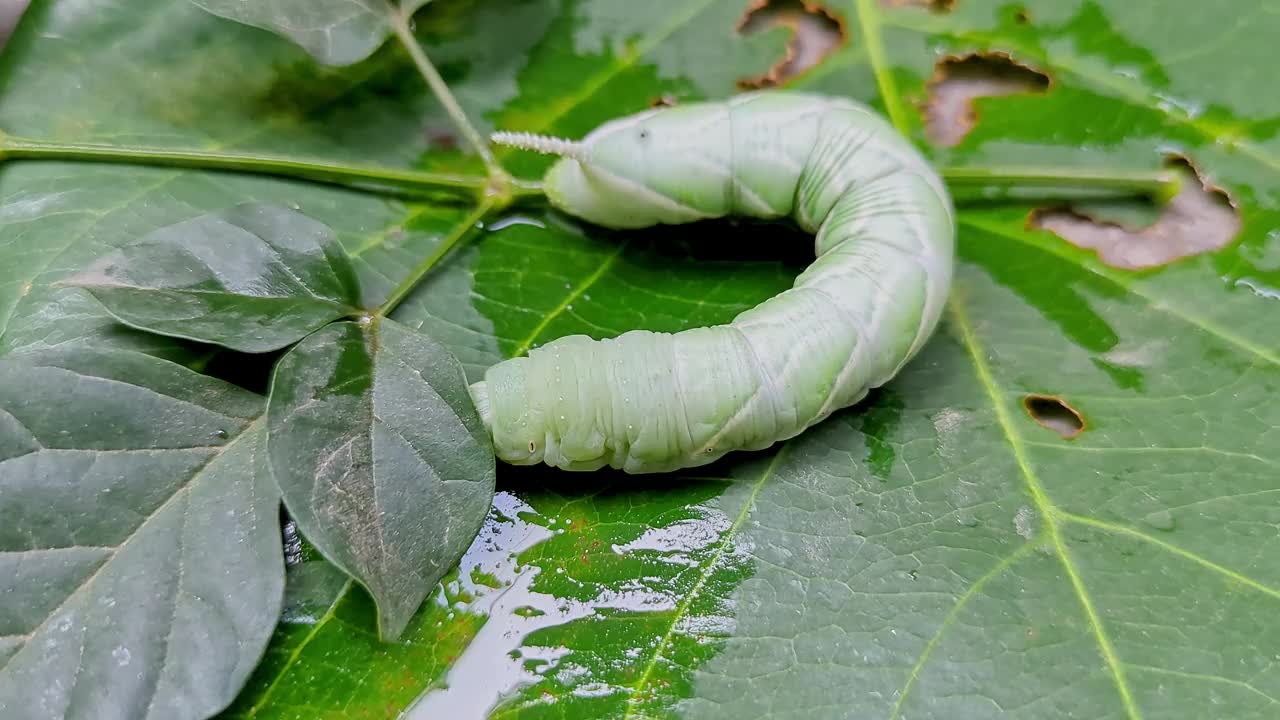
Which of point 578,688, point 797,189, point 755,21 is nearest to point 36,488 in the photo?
point 578,688

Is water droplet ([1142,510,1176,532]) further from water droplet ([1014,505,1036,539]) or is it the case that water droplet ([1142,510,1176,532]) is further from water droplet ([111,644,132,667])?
water droplet ([111,644,132,667])

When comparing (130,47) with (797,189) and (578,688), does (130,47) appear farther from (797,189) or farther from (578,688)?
(578,688)

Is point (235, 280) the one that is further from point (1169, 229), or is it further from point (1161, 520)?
point (1169, 229)

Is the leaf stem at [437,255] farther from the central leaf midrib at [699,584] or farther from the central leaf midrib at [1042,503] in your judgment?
the central leaf midrib at [1042,503]

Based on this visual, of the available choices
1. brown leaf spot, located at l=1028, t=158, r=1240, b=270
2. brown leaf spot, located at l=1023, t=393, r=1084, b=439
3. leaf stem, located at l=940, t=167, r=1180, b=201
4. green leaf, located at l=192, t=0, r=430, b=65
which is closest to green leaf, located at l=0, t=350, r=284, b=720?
green leaf, located at l=192, t=0, r=430, b=65

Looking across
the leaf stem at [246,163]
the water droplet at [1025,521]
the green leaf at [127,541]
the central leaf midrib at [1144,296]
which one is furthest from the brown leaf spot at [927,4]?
the green leaf at [127,541]
